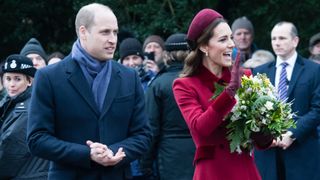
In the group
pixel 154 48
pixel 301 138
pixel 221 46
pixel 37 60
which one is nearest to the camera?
pixel 221 46

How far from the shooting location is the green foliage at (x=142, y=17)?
14789 mm

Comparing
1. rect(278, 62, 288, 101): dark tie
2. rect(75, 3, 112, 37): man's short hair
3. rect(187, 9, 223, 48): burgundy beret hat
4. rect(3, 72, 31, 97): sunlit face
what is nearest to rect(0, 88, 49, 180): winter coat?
rect(3, 72, 31, 97): sunlit face

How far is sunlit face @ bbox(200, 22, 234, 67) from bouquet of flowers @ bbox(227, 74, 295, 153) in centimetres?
22

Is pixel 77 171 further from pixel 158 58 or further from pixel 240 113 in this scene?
pixel 158 58

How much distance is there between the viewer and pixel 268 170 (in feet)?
29.6

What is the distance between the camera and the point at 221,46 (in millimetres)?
6098

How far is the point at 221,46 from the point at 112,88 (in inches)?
35.9

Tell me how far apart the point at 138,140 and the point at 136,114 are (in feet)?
0.68

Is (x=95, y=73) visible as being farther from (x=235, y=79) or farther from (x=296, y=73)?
(x=296, y=73)

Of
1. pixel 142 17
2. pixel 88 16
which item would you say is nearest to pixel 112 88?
pixel 88 16

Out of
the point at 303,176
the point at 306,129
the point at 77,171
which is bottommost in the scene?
the point at 303,176

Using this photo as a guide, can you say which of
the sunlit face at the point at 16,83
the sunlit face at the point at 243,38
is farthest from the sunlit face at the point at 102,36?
the sunlit face at the point at 243,38

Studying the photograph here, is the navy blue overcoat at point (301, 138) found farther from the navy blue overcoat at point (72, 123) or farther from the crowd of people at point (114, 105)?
the navy blue overcoat at point (72, 123)

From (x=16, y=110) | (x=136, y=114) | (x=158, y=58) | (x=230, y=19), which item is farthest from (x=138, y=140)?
(x=230, y=19)
